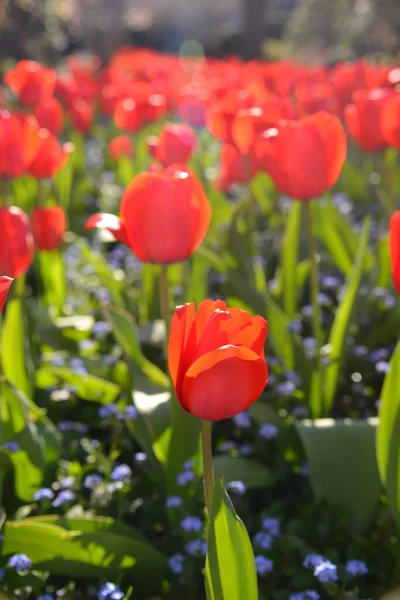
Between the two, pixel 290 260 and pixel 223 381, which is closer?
pixel 223 381

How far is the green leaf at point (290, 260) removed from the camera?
271 centimetres

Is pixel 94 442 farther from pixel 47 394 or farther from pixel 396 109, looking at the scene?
pixel 396 109

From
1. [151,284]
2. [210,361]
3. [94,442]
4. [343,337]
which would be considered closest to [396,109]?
[343,337]

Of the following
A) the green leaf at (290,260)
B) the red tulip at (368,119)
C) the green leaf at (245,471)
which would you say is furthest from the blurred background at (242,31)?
the green leaf at (245,471)

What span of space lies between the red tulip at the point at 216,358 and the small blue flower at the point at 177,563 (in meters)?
0.64

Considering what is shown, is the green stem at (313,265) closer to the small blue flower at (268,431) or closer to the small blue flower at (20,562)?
the small blue flower at (268,431)

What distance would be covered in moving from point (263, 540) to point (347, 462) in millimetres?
309

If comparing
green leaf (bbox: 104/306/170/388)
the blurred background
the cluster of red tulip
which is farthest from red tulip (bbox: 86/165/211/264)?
the blurred background

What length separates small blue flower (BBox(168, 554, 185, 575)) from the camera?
1.76 m

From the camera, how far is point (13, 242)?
2170mm

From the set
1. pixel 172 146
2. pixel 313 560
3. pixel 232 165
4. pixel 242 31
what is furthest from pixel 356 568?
pixel 242 31

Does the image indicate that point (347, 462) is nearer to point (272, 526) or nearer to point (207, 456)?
point (272, 526)

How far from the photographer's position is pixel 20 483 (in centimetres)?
208

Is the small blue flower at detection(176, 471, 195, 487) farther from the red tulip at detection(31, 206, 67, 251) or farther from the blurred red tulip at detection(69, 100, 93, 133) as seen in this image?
the blurred red tulip at detection(69, 100, 93, 133)
